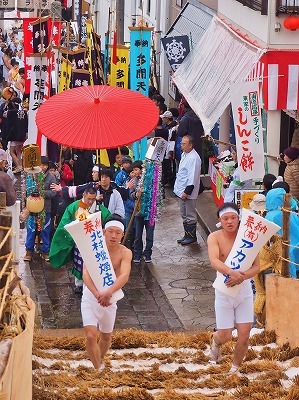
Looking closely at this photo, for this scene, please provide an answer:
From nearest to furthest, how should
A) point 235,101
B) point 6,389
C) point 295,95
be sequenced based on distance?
point 6,389, point 235,101, point 295,95

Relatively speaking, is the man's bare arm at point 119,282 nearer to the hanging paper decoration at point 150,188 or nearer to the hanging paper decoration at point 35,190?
the hanging paper decoration at point 150,188

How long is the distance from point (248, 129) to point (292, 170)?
53.4 inches

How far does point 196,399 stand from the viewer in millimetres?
9273

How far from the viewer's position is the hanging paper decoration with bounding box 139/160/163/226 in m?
16.9

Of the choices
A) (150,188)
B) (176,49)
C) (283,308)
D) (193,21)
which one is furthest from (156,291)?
(193,21)

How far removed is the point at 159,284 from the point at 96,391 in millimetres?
6731

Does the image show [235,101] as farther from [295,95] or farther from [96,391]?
[96,391]

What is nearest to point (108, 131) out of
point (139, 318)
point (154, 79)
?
point (139, 318)

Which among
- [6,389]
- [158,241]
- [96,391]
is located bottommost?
[158,241]

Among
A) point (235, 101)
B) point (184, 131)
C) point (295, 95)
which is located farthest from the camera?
point (184, 131)

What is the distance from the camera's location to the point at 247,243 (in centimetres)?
1028

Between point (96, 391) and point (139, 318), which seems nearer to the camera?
point (96, 391)

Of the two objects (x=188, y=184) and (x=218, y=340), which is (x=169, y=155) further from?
(x=218, y=340)

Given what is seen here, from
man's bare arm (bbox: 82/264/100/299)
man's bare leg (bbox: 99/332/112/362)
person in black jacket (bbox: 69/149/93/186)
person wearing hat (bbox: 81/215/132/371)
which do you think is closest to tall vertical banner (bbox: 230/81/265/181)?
person in black jacket (bbox: 69/149/93/186)
